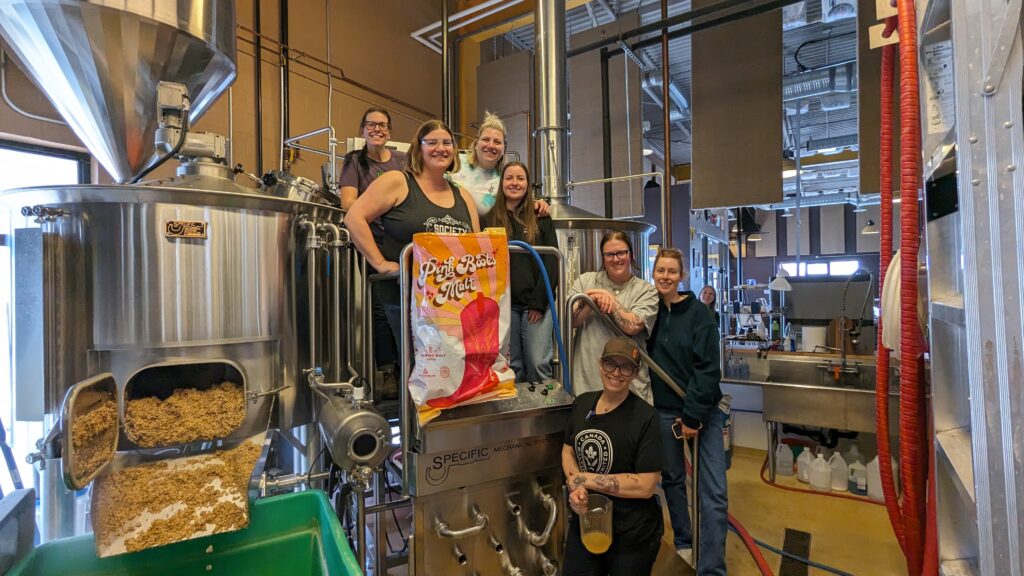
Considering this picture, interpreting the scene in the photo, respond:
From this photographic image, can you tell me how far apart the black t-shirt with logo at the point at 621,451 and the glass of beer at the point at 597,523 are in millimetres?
79

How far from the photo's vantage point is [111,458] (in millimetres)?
1591

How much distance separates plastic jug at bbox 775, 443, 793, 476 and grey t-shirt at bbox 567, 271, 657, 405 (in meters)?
2.33

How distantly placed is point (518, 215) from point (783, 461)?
3.26 metres

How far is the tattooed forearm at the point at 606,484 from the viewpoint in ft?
5.68

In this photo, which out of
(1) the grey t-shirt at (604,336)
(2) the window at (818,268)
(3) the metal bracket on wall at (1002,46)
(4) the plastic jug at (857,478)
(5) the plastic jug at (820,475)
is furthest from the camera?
(2) the window at (818,268)

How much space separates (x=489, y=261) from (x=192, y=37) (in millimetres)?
1637

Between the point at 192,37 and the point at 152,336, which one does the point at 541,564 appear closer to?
the point at 152,336

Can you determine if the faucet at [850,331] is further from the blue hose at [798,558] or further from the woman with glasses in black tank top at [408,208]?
the woman with glasses in black tank top at [408,208]

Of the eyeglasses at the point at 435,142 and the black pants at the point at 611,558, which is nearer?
the black pants at the point at 611,558

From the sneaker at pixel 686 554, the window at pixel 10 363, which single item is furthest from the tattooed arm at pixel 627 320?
the window at pixel 10 363

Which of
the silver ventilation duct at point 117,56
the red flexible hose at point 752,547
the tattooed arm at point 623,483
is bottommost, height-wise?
the red flexible hose at point 752,547

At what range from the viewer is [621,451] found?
5.94 feet

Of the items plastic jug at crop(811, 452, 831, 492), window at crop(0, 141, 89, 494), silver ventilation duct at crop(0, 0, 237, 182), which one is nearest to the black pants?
window at crop(0, 141, 89, 494)

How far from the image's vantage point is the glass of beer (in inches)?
67.2
